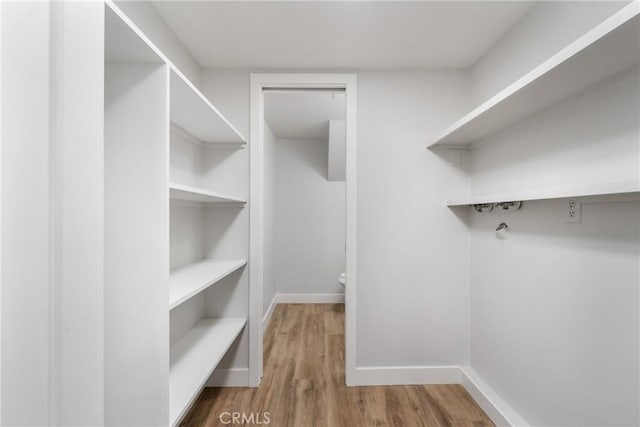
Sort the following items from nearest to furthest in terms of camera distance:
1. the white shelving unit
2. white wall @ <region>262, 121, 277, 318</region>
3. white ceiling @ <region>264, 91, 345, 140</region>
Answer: the white shelving unit
white ceiling @ <region>264, 91, 345, 140</region>
white wall @ <region>262, 121, 277, 318</region>

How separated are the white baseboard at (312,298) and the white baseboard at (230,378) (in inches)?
83.4

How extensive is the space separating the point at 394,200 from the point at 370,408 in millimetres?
1364

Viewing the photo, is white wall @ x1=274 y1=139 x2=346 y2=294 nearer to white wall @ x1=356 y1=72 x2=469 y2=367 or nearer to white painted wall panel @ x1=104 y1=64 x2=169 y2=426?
white wall @ x1=356 y1=72 x2=469 y2=367

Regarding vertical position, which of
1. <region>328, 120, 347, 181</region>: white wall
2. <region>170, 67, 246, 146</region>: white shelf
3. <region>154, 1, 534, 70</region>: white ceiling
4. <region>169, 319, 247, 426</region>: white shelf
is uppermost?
Answer: <region>154, 1, 534, 70</region>: white ceiling

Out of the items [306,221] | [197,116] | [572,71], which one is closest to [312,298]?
[306,221]

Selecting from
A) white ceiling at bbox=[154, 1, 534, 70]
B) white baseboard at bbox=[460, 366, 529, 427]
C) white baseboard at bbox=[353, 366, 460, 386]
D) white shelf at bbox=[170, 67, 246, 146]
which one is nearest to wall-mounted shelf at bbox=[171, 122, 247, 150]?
white shelf at bbox=[170, 67, 246, 146]

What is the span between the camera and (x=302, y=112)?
3.28 metres

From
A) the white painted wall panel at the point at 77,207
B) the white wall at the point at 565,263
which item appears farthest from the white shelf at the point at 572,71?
the white painted wall panel at the point at 77,207

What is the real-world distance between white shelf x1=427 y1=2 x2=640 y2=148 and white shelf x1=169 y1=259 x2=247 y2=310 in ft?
5.06

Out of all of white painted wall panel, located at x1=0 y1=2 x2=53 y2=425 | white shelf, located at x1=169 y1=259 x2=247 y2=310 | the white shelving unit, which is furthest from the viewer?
white shelf, located at x1=169 y1=259 x2=247 y2=310

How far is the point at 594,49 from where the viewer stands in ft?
2.96

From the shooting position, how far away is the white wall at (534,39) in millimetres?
1247

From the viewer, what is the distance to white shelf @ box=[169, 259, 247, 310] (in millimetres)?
1208

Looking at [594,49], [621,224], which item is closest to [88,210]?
[594,49]
